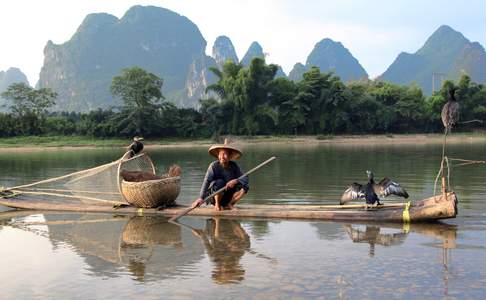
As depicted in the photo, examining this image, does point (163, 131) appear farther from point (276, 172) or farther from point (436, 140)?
point (276, 172)

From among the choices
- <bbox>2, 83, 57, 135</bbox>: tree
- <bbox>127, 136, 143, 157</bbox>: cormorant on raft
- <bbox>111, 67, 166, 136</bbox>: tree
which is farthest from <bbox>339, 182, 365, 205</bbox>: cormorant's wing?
<bbox>2, 83, 57, 135</bbox>: tree

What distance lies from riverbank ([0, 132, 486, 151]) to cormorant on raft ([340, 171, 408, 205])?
3140 cm

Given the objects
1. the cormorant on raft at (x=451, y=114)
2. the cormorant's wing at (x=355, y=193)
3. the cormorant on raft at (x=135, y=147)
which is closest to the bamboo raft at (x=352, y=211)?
the cormorant's wing at (x=355, y=193)

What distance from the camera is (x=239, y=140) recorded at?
1554 inches

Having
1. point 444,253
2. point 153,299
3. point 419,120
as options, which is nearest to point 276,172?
point 444,253

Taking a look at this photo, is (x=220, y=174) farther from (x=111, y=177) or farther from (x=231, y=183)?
(x=111, y=177)

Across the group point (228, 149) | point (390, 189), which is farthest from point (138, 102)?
point (390, 189)

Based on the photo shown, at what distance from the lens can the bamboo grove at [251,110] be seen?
3959 cm

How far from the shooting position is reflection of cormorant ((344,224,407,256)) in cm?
575

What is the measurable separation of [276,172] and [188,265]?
1010 centimetres

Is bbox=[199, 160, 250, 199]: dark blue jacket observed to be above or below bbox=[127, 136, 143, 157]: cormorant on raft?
below

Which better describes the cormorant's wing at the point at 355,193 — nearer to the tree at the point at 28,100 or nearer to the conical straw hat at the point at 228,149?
the conical straw hat at the point at 228,149

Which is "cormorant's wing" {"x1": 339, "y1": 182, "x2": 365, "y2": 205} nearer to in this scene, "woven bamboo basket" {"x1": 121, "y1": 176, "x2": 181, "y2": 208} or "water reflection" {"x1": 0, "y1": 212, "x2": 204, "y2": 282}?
"water reflection" {"x1": 0, "y1": 212, "x2": 204, "y2": 282}

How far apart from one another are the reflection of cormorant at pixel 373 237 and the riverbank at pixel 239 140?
3182 cm
